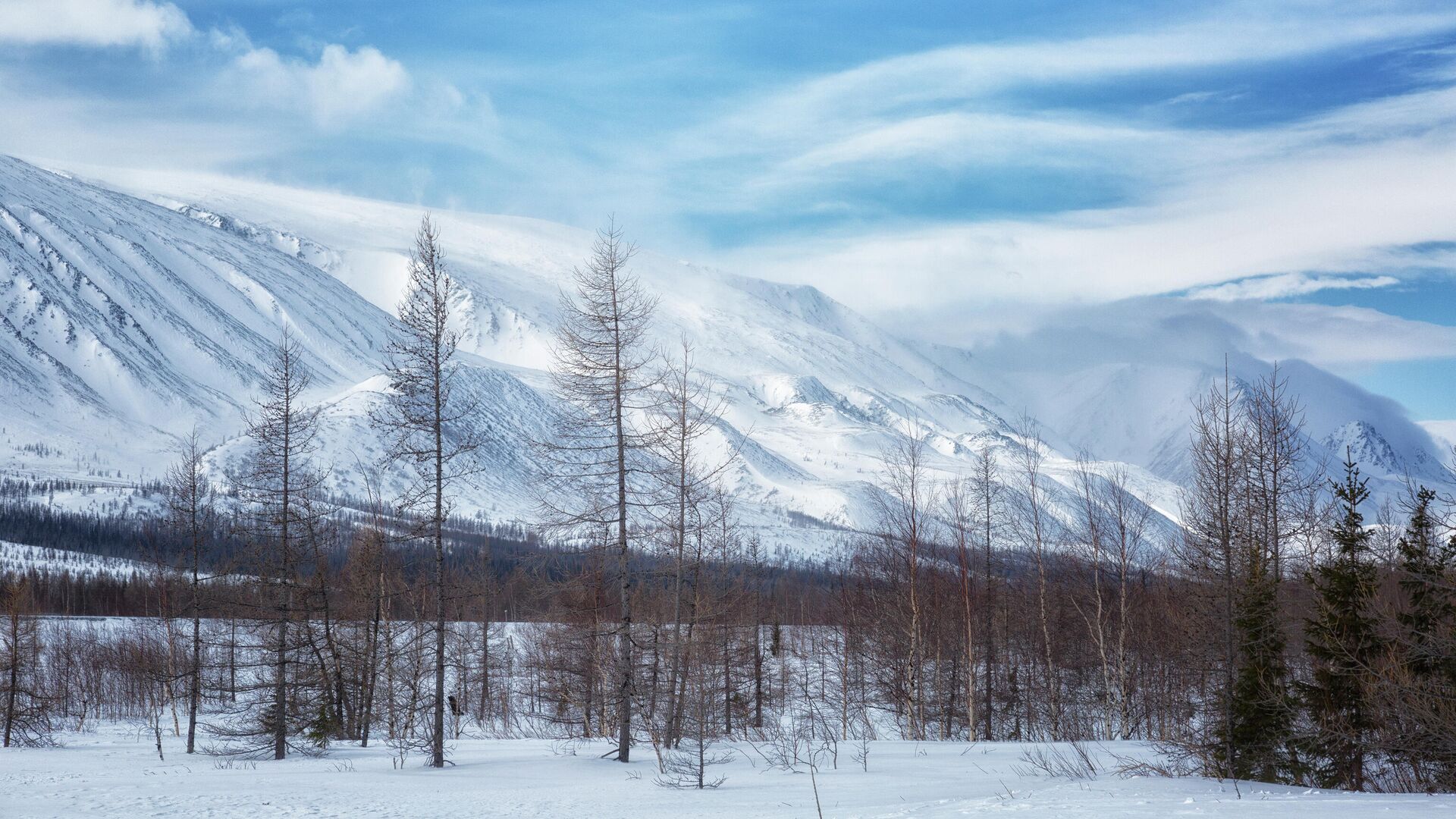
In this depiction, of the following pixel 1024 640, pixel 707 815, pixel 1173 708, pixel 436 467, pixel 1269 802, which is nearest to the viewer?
pixel 1269 802

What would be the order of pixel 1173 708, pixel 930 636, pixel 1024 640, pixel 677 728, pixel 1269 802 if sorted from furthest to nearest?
pixel 1024 640
pixel 930 636
pixel 1173 708
pixel 677 728
pixel 1269 802

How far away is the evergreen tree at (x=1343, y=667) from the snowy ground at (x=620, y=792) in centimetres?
230

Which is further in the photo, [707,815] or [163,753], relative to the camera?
[163,753]

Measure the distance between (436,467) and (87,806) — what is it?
34.5 feet

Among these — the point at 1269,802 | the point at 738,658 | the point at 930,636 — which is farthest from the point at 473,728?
the point at 1269,802

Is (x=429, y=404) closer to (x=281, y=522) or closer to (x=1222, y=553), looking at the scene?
(x=281, y=522)

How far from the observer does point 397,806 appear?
19.1 metres

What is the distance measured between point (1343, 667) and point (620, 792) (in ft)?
49.7

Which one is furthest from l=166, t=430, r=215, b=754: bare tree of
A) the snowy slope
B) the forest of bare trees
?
the snowy slope

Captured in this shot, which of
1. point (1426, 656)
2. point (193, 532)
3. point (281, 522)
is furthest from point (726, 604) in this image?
point (1426, 656)

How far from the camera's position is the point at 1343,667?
20938mm

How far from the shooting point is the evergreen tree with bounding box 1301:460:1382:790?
810 inches

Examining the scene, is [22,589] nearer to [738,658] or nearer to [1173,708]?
[738,658]

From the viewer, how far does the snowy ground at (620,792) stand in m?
15.9
